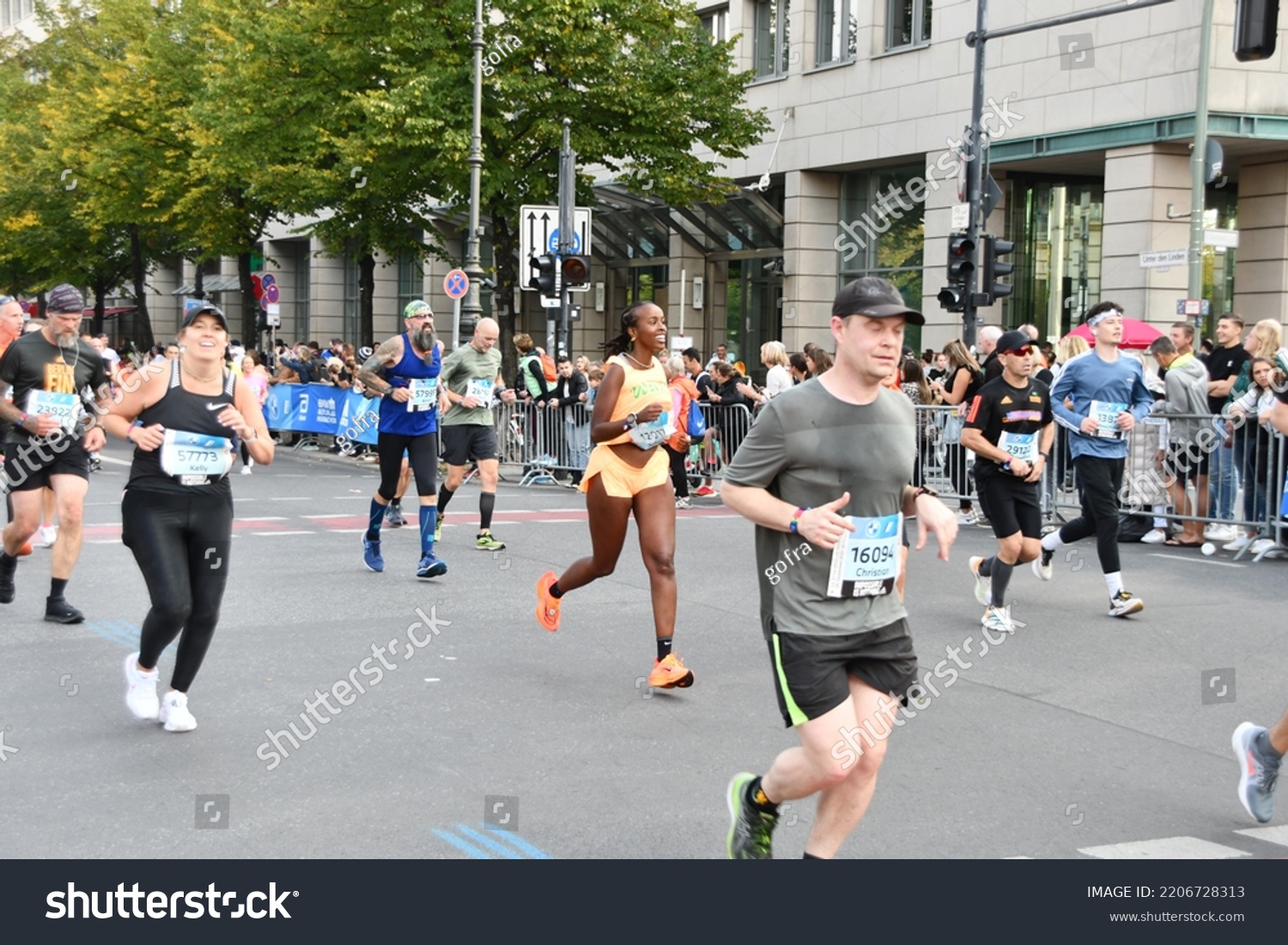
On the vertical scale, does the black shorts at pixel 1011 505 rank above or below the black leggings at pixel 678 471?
above

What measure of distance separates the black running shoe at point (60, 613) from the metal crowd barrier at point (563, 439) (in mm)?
10075

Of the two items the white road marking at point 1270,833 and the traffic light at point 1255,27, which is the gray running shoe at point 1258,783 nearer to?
the white road marking at point 1270,833

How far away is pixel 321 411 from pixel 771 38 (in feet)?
40.6

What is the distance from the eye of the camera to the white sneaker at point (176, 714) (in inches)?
265

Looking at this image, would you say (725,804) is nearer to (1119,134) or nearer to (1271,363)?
(1271,363)

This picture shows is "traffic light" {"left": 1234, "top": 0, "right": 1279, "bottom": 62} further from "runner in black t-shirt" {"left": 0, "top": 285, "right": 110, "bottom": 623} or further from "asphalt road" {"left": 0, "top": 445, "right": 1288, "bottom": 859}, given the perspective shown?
"runner in black t-shirt" {"left": 0, "top": 285, "right": 110, "bottom": 623}

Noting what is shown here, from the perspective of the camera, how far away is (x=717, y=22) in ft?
111

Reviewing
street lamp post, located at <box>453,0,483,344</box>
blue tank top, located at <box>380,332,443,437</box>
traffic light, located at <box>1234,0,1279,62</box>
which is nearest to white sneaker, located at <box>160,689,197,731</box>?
blue tank top, located at <box>380,332,443,437</box>

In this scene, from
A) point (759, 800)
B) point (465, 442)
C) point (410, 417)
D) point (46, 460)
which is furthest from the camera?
point (465, 442)

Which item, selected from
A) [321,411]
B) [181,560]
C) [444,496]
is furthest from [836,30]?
[181,560]

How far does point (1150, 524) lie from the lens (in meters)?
14.8

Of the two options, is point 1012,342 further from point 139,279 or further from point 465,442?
point 139,279

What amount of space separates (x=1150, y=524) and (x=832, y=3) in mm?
18188

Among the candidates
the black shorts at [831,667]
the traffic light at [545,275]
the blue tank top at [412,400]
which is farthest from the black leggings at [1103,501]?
the traffic light at [545,275]
